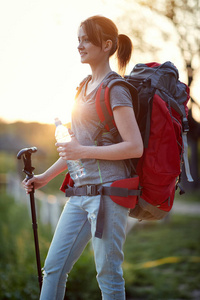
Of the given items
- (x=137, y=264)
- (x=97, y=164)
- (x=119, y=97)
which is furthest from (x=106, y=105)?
(x=137, y=264)

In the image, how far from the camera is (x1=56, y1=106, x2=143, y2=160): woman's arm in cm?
219

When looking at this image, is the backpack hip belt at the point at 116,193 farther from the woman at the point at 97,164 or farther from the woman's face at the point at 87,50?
the woman's face at the point at 87,50

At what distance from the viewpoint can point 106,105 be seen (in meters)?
2.22

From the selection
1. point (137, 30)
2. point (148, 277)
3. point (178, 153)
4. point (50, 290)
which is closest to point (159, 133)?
point (178, 153)

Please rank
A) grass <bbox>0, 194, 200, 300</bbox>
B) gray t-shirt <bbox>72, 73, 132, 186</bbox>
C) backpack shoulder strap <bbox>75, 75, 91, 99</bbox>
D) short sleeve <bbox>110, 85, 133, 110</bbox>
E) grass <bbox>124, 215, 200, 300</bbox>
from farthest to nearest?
grass <bbox>124, 215, 200, 300</bbox>, grass <bbox>0, 194, 200, 300</bbox>, backpack shoulder strap <bbox>75, 75, 91, 99</bbox>, gray t-shirt <bbox>72, 73, 132, 186</bbox>, short sleeve <bbox>110, 85, 133, 110</bbox>

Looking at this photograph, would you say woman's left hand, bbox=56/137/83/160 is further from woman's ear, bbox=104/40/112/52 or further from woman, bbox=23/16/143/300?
woman's ear, bbox=104/40/112/52

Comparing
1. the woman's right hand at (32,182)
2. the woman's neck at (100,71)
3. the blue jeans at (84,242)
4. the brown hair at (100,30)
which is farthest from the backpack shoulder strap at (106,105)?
the woman's right hand at (32,182)

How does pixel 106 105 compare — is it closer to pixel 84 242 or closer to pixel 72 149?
pixel 72 149

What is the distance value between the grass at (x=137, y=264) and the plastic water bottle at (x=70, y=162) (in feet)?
8.70

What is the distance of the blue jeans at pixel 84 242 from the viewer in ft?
7.32

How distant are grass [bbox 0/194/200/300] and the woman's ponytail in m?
2.94

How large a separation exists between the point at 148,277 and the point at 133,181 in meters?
4.97

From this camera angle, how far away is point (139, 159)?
2.38 m

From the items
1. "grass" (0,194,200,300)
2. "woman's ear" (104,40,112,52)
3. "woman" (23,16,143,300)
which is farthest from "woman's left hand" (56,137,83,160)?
"grass" (0,194,200,300)
